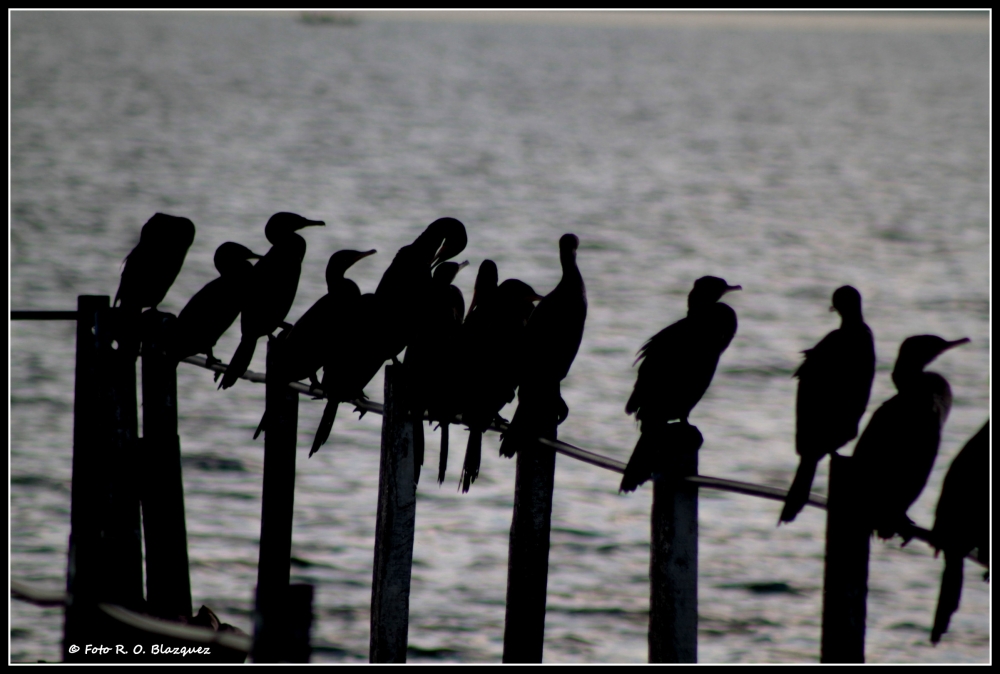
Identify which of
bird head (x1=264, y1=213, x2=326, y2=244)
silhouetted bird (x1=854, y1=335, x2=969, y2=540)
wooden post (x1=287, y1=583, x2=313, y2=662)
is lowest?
wooden post (x1=287, y1=583, x2=313, y2=662)

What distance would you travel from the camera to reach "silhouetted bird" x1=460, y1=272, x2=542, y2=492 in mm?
4414

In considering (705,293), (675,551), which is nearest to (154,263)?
(705,293)

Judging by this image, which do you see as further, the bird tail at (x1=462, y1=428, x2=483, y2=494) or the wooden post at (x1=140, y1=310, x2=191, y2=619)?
the wooden post at (x1=140, y1=310, x2=191, y2=619)

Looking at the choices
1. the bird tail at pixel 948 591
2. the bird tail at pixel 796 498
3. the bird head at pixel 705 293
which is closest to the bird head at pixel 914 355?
the bird tail at pixel 796 498

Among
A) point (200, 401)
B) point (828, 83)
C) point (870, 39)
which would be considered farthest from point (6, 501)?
point (870, 39)

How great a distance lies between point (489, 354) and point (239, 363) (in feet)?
3.79

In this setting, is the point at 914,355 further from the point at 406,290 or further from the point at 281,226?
the point at 281,226

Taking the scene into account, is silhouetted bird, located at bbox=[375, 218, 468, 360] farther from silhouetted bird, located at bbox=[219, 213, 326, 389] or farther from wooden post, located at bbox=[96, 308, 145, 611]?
wooden post, located at bbox=[96, 308, 145, 611]

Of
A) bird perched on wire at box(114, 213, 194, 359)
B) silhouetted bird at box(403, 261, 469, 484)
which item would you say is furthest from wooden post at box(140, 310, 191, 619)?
silhouetted bird at box(403, 261, 469, 484)

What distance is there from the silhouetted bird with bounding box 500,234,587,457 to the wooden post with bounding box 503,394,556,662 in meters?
0.04

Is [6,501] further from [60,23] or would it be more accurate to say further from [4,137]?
[60,23]

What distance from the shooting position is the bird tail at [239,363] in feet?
16.3

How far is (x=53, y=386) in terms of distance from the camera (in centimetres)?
1770

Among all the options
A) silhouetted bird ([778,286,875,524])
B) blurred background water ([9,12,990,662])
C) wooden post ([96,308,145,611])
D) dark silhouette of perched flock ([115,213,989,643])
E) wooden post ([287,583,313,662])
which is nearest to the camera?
wooden post ([287,583,313,662])
